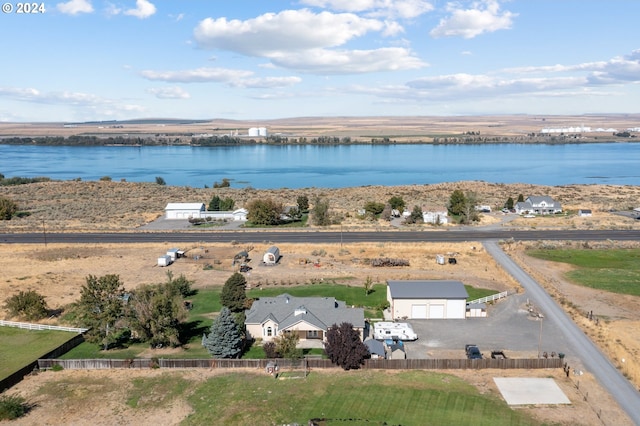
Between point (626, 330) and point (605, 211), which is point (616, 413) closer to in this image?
point (626, 330)

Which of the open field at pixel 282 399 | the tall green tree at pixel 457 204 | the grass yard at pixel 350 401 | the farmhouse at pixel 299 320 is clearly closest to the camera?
the grass yard at pixel 350 401

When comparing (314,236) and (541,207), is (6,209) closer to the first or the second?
(314,236)

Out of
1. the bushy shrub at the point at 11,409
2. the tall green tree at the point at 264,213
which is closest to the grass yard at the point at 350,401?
the bushy shrub at the point at 11,409

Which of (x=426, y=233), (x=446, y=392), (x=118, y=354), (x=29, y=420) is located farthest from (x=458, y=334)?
(x=426, y=233)

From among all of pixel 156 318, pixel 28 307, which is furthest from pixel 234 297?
pixel 28 307

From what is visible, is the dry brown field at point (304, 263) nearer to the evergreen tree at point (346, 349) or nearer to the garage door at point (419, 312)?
the evergreen tree at point (346, 349)

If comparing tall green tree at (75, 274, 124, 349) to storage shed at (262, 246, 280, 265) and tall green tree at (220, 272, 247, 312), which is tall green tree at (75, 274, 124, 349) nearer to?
tall green tree at (220, 272, 247, 312)
